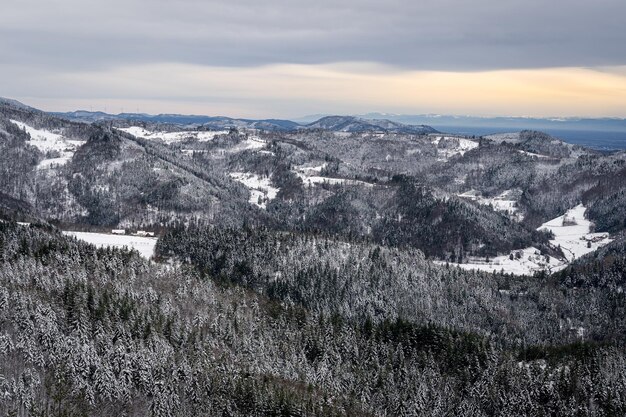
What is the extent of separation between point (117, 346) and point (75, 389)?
54.8ft

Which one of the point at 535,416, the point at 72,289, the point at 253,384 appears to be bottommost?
the point at 535,416

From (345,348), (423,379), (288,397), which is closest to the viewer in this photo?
(288,397)

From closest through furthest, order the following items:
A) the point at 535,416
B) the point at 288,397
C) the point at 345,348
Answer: the point at 288,397 < the point at 535,416 < the point at 345,348

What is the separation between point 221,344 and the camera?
176m

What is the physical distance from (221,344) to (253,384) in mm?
33075

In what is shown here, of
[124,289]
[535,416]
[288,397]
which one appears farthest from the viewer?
[124,289]

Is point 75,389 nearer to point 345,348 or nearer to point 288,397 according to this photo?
point 288,397

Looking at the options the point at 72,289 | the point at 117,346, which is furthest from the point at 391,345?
the point at 72,289

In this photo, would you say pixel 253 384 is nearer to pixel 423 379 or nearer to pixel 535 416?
pixel 423 379

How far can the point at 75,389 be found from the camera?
5566 inches

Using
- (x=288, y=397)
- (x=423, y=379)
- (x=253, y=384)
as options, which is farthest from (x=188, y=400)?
(x=423, y=379)

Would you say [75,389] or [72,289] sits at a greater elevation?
[72,289]

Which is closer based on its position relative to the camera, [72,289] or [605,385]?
[605,385]

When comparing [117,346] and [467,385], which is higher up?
[117,346]
